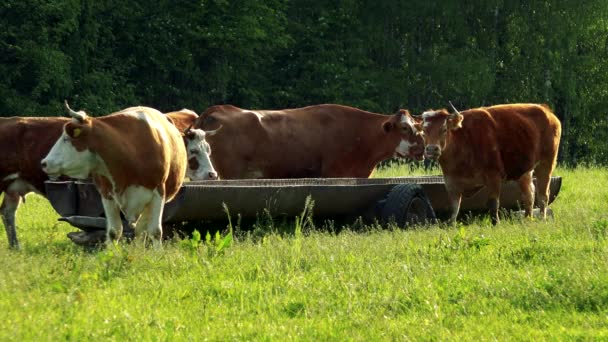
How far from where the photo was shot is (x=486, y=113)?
15281 millimetres

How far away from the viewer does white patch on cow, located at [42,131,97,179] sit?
35.0 ft

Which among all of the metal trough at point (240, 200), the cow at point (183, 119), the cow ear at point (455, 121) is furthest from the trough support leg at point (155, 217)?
the cow at point (183, 119)

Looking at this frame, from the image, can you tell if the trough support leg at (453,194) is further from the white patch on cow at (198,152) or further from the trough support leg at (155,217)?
the trough support leg at (155,217)

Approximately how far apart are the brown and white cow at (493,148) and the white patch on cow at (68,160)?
5.15 m

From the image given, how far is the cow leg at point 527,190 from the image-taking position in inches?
610

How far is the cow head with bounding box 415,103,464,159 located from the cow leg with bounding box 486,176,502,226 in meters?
0.84

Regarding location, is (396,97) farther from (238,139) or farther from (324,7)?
(238,139)

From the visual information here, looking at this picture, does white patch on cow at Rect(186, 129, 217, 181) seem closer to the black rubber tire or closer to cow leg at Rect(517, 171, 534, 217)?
the black rubber tire

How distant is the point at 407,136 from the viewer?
1761cm

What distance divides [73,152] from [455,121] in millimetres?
5809

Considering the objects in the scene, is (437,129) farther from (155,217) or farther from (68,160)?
(68,160)

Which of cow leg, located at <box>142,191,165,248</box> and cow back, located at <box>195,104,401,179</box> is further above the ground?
cow leg, located at <box>142,191,165,248</box>

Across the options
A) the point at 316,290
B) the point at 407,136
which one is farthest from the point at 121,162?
the point at 407,136

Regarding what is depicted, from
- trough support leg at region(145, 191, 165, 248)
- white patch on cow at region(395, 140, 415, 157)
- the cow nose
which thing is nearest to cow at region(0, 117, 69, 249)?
trough support leg at region(145, 191, 165, 248)
